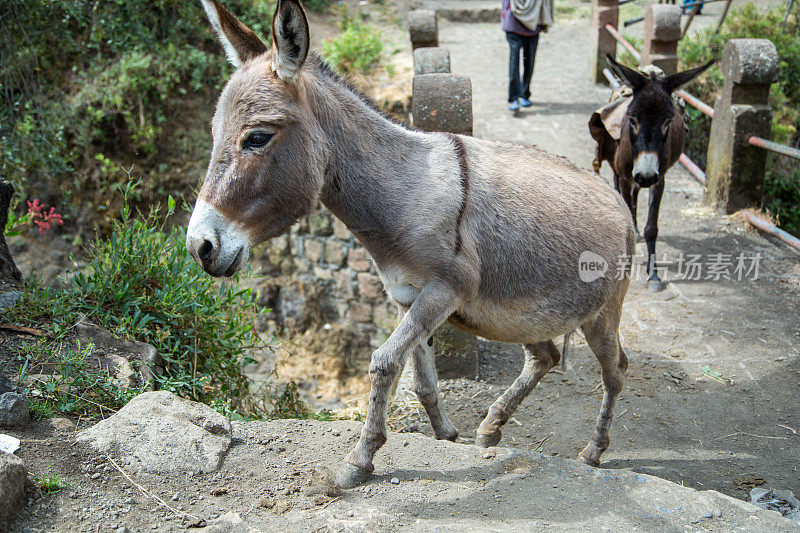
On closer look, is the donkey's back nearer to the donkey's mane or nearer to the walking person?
the donkey's mane

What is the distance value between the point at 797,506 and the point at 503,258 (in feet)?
6.82

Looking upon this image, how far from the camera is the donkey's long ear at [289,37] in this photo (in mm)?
2627

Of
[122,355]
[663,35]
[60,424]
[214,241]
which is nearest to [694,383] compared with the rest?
[214,241]

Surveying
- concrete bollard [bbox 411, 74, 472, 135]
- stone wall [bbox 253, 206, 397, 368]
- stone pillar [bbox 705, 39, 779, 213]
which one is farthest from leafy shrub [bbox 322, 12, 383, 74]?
concrete bollard [bbox 411, 74, 472, 135]

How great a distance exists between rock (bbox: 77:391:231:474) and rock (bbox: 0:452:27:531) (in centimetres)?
48

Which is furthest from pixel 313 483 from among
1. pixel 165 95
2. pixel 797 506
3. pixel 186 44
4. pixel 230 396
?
pixel 186 44

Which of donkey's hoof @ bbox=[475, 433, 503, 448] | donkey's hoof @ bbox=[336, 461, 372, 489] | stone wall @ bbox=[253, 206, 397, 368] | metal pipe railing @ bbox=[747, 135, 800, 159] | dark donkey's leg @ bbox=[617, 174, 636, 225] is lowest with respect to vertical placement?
stone wall @ bbox=[253, 206, 397, 368]

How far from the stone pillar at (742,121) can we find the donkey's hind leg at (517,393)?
4761mm

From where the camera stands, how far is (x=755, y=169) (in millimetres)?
7625

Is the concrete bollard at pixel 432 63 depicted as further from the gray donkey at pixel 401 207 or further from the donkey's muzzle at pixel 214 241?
the donkey's muzzle at pixel 214 241

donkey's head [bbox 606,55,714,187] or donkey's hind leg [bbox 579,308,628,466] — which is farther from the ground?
donkey's head [bbox 606,55,714,187]

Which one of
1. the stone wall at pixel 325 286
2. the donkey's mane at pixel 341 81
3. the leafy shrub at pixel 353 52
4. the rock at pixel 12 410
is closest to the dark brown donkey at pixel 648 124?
the donkey's mane at pixel 341 81

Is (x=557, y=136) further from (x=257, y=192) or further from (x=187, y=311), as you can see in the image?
(x=257, y=192)

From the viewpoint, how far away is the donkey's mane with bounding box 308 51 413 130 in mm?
3104
